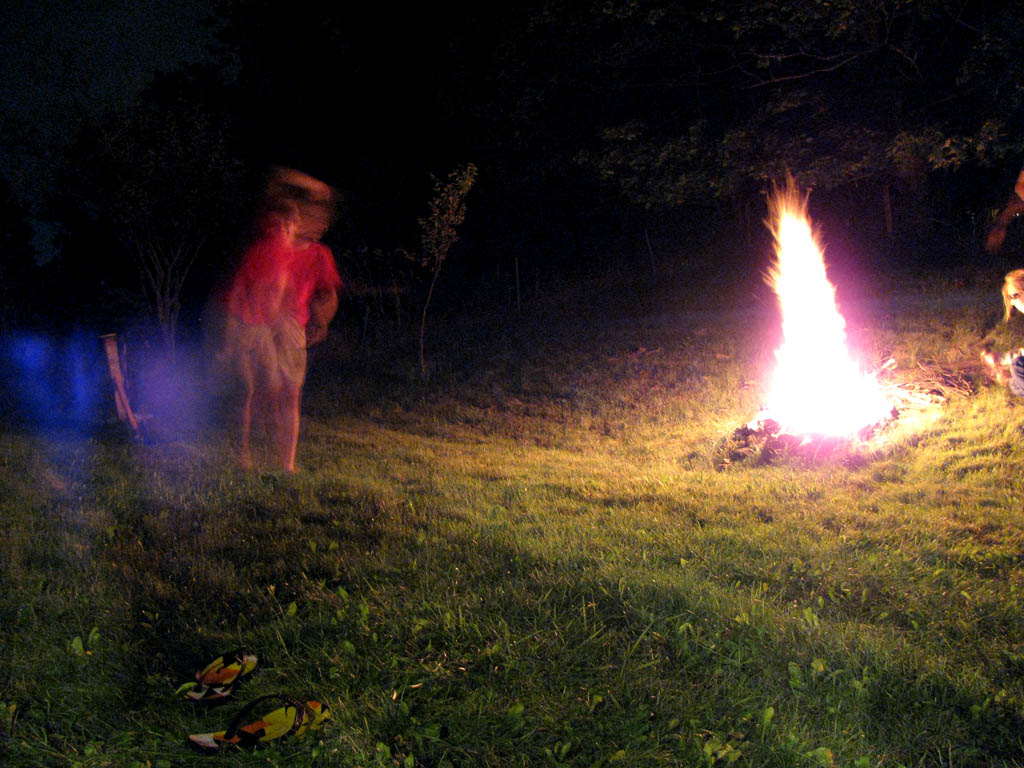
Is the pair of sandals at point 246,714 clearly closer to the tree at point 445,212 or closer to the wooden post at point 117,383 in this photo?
the wooden post at point 117,383

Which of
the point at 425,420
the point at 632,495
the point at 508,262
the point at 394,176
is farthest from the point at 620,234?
the point at 632,495

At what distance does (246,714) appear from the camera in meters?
2.79

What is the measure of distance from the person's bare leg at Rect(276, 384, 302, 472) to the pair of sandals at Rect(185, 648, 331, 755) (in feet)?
12.8

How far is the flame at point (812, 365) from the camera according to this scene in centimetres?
787

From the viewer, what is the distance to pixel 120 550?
14.2 ft

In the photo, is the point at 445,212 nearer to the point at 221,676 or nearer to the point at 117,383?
the point at 117,383

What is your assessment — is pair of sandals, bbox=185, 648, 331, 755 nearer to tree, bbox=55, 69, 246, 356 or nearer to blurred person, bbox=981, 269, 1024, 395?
blurred person, bbox=981, 269, 1024, 395

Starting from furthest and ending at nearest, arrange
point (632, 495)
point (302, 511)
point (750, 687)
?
point (632, 495), point (302, 511), point (750, 687)

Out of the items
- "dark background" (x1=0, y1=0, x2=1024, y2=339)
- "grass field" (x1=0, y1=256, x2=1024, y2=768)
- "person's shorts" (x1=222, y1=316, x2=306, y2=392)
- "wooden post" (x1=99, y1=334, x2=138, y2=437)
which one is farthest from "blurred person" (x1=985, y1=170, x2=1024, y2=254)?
"wooden post" (x1=99, y1=334, x2=138, y2=437)

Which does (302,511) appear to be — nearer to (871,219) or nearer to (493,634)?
(493,634)

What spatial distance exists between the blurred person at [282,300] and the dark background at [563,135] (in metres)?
7.79

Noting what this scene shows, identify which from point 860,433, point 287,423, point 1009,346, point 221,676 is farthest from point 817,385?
point 221,676

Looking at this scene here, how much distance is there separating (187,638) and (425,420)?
27.3 ft

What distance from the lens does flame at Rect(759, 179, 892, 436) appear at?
7.87 metres
